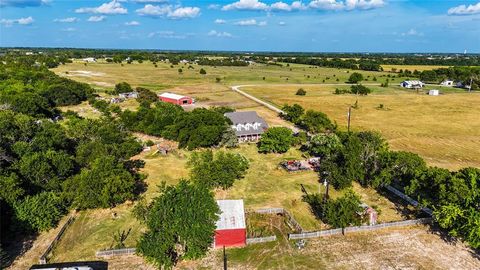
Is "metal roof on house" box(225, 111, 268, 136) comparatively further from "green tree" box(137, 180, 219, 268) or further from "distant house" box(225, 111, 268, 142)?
"green tree" box(137, 180, 219, 268)

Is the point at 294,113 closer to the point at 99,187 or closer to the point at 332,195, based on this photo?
the point at 332,195

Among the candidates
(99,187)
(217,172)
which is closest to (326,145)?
(217,172)

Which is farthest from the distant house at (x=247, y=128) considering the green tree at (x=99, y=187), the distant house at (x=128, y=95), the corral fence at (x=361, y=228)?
the distant house at (x=128, y=95)

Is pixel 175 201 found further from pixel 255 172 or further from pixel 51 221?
pixel 255 172

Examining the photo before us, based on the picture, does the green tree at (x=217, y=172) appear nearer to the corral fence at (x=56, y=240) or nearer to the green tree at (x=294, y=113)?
the corral fence at (x=56, y=240)

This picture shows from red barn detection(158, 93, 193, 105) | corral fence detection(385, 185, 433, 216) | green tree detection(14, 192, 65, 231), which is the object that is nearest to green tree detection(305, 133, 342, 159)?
corral fence detection(385, 185, 433, 216)

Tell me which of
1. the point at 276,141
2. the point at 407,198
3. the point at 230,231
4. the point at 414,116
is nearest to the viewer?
the point at 230,231
